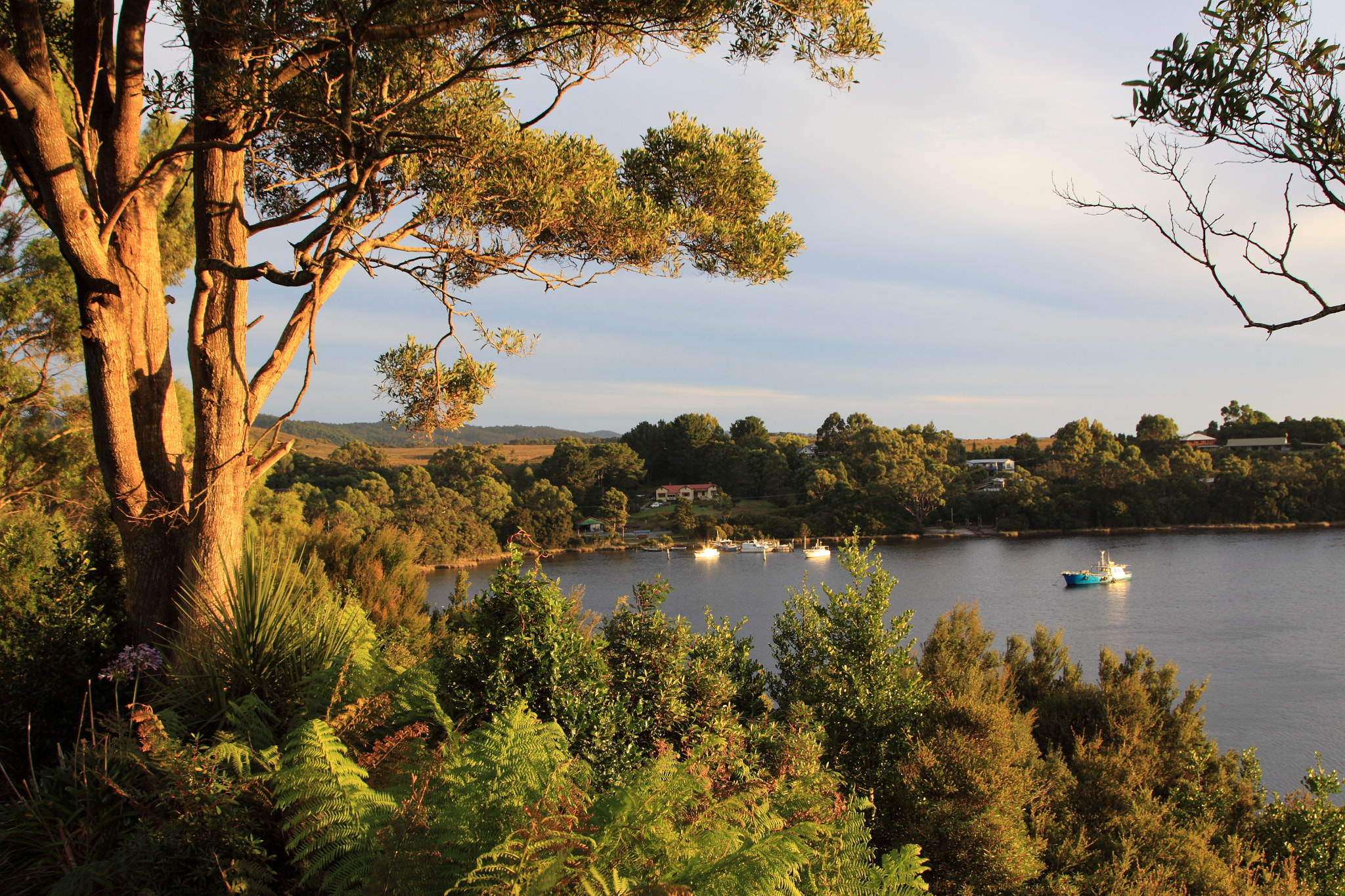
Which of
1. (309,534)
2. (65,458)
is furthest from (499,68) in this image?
(65,458)

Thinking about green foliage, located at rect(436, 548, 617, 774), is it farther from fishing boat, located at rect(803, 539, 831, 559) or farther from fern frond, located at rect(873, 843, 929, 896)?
fishing boat, located at rect(803, 539, 831, 559)

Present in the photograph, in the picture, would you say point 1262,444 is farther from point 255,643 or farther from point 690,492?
point 255,643

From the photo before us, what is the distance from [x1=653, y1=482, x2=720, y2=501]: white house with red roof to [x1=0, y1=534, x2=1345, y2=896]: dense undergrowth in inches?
2066

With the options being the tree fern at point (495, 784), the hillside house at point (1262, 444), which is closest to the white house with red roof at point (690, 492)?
the hillside house at point (1262, 444)

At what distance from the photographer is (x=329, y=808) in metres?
2.07

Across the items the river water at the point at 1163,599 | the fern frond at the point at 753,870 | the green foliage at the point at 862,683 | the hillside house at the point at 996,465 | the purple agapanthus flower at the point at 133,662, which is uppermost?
the hillside house at the point at 996,465

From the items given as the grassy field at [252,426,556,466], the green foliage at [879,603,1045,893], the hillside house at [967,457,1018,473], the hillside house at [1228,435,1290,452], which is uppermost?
the hillside house at [1228,435,1290,452]

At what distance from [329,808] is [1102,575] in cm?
4023

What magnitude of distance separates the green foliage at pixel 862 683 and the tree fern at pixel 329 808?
4.58 meters

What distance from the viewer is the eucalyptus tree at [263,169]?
393 centimetres

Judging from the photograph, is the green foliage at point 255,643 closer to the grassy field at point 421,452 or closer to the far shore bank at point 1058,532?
the far shore bank at point 1058,532

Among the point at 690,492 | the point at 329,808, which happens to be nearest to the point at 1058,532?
the point at 690,492

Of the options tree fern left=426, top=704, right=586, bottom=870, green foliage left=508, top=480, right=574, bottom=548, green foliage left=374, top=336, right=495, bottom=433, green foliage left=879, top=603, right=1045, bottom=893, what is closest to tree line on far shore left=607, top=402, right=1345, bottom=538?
green foliage left=508, top=480, right=574, bottom=548

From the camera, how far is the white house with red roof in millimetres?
60781
